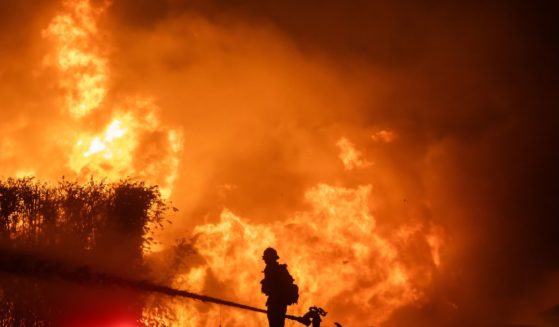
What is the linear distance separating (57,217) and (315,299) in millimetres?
36460

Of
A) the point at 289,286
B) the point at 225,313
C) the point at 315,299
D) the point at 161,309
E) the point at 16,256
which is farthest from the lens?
the point at 225,313

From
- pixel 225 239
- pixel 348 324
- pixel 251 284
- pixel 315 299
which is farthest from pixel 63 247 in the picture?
pixel 348 324

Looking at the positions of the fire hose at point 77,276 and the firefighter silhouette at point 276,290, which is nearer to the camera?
the fire hose at point 77,276

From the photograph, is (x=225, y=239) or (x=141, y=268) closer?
(x=141, y=268)

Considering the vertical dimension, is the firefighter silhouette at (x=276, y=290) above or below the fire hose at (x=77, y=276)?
above

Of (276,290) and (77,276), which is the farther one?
(276,290)

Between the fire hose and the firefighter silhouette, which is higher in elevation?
the firefighter silhouette

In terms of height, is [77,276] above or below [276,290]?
below

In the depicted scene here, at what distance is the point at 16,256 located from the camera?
47.1ft

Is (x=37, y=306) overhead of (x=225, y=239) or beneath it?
beneath

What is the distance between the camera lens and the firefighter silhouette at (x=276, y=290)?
16.2 metres

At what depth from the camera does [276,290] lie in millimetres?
16297

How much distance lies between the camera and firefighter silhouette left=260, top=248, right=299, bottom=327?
53.2ft

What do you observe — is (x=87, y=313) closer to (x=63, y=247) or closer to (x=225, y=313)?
(x=63, y=247)
